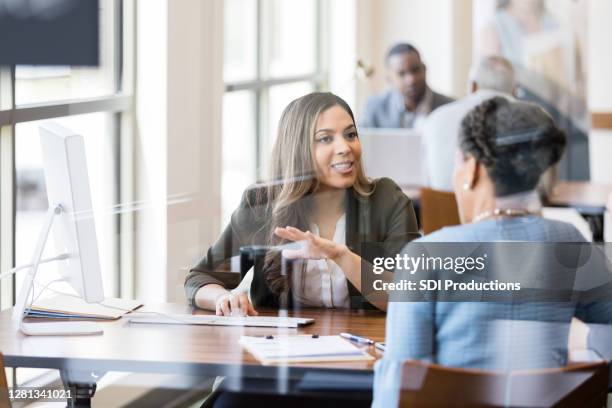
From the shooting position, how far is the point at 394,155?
2.54m

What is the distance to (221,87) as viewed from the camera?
1882mm

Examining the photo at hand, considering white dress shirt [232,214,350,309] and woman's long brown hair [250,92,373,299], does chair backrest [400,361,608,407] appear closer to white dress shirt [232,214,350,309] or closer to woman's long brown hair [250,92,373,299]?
white dress shirt [232,214,350,309]

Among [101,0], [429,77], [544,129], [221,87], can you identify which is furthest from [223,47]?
[429,77]

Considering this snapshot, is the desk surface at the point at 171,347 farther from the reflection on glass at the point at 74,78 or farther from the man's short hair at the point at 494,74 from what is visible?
the man's short hair at the point at 494,74

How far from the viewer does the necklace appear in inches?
70.4

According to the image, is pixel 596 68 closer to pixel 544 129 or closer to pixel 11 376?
pixel 544 129

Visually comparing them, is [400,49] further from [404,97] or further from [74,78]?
[74,78]

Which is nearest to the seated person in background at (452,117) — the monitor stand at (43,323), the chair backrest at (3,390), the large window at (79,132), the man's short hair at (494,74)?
the man's short hair at (494,74)

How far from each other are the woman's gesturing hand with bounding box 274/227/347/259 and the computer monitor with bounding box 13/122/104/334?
338 millimetres

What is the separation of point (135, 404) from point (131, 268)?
28 centimetres

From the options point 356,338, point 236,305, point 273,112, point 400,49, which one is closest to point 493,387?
point 356,338

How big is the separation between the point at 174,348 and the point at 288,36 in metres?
0.60

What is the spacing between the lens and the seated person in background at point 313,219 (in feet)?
5.89

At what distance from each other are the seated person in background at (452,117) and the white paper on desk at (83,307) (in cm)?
69
